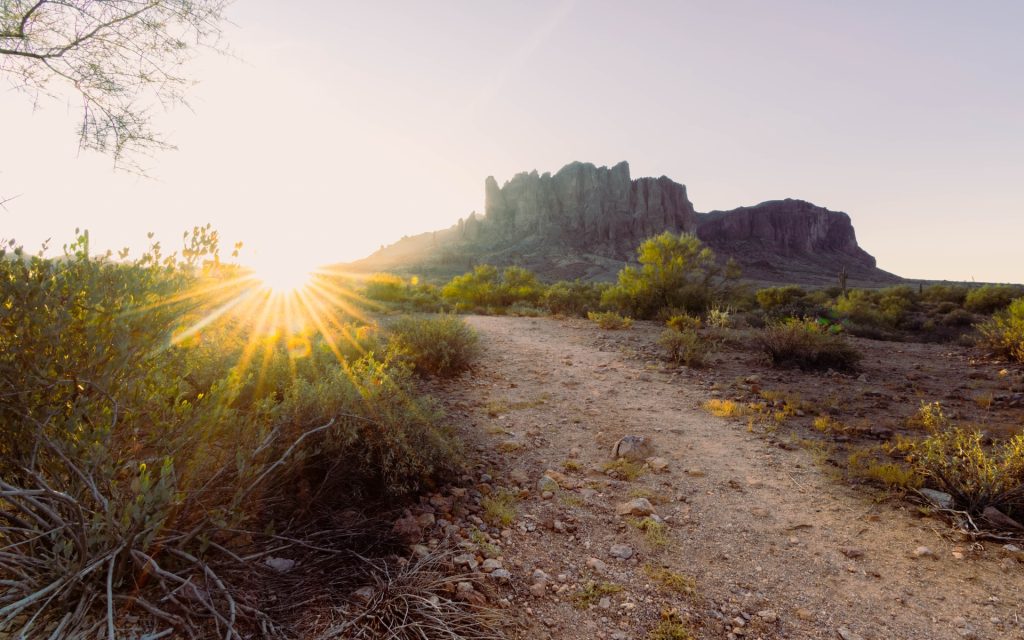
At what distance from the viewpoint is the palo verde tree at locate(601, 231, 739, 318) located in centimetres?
1430

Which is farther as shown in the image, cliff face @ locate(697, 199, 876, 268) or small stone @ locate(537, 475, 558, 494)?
cliff face @ locate(697, 199, 876, 268)

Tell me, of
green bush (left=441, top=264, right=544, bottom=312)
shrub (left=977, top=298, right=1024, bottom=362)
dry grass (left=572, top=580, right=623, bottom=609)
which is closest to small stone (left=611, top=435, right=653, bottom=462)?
dry grass (left=572, top=580, right=623, bottom=609)

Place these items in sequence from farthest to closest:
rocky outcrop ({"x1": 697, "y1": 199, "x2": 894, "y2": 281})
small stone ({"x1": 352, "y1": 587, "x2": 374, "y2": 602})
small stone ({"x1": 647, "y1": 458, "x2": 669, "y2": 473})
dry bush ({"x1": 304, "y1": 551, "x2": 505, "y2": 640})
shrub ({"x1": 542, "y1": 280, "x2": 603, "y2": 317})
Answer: rocky outcrop ({"x1": 697, "y1": 199, "x2": 894, "y2": 281}) < shrub ({"x1": 542, "y1": 280, "x2": 603, "y2": 317}) < small stone ({"x1": 647, "y1": 458, "x2": 669, "y2": 473}) < small stone ({"x1": 352, "y1": 587, "x2": 374, "y2": 602}) < dry bush ({"x1": 304, "y1": 551, "x2": 505, "y2": 640})

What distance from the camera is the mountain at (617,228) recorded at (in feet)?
269

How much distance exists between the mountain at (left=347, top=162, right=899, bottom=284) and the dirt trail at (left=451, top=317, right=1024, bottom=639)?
7080 cm

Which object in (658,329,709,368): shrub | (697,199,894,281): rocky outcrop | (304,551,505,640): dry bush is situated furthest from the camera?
(697,199,894,281): rocky outcrop

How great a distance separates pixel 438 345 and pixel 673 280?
31.4ft

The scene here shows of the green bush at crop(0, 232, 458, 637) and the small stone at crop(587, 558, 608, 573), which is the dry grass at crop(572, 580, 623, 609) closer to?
the small stone at crop(587, 558, 608, 573)

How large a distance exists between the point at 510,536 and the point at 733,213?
113m

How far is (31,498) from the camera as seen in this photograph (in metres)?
1.71

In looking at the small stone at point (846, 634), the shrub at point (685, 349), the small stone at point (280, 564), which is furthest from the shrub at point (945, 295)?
the small stone at point (280, 564)

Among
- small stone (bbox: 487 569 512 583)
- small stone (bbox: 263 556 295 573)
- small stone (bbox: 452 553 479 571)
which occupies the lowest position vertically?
A: small stone (bbox: 487 569 512 583)

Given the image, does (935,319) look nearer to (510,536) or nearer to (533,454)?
(533,454)

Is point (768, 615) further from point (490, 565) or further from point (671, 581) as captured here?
point (490, 565)
